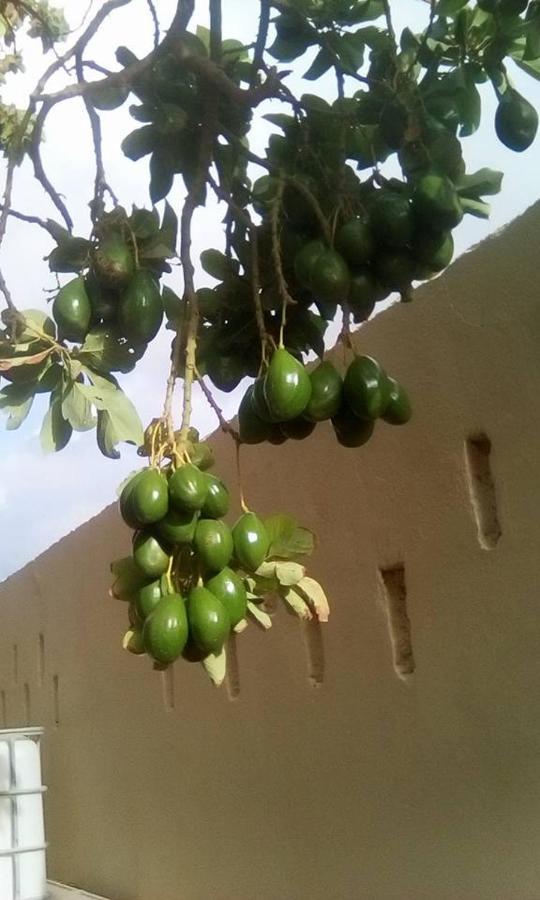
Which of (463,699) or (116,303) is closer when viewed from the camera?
(116,303)

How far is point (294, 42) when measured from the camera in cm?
110

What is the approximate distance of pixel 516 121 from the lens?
0.96 meters

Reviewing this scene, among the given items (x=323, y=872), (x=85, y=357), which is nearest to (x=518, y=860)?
(x=323, y=872)

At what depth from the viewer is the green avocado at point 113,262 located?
2.92 feet

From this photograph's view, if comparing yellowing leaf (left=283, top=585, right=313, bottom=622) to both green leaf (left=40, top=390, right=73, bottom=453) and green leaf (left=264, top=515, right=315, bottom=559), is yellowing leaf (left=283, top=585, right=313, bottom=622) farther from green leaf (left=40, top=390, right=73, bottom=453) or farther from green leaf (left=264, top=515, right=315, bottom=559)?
green leaf (left=40, top=390, right=73, bottom=453)

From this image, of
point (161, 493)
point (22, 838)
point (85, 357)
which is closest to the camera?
point (161, 493)

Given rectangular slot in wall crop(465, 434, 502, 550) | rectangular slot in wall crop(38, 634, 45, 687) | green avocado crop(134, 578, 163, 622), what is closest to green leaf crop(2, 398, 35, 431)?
green avocado crop(134, 578, 163, 622)

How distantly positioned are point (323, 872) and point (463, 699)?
0.52m

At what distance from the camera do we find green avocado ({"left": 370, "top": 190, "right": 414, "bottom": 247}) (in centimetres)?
86

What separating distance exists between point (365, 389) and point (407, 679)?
31.0 inches

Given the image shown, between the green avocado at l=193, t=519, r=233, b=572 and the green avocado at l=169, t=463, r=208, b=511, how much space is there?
0.02 meters

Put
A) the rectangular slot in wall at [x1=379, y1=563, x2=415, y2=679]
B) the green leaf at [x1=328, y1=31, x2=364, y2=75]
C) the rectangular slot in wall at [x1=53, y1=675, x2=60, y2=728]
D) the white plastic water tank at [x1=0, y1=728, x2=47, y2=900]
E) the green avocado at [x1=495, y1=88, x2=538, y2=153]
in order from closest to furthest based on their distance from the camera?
the green avocado at [x1=495, y1=88, x2=538, y2=153]
the green leaf at [x1=328, y1=31, x2=364, y2=75]
the rectangular slot in wall at [x1=379, y1=563, x2=415, y2=679]
the white plastic water tank at [x1=0, y1=728, x2=47, y2=900]
the rectangular slot in wall at [x1=53, y1=675, x2=60, y2=728]

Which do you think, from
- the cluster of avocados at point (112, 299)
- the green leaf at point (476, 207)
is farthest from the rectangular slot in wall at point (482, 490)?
the cluster of avocados at point (112, 299)

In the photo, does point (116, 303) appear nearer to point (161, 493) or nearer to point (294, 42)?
point (161, 493)
